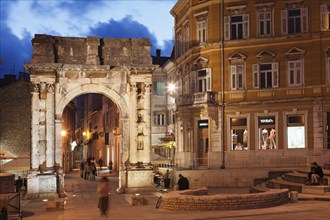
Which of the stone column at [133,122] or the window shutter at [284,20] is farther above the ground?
the window shutter at [284,20]

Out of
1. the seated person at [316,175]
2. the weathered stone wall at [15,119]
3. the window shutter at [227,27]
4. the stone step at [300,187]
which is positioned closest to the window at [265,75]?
the window shutter at [227,27]

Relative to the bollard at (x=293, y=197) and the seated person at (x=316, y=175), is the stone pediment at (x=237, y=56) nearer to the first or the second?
the seated person at (x=316, y=175)

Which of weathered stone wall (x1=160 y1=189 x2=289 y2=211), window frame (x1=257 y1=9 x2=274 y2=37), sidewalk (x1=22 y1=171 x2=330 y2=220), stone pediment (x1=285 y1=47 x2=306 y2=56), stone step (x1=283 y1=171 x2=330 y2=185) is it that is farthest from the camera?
window frame (x1=257 y1=9 x2=274 y2=37)

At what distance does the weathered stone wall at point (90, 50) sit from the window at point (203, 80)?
368 inches

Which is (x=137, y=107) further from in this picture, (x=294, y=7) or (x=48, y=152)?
(x=294, y=7)

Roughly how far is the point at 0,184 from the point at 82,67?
394 inches

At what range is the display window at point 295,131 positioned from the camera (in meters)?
39.6

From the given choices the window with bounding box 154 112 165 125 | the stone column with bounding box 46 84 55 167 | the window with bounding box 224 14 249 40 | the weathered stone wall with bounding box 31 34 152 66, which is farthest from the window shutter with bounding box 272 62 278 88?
the window with bounding box 154 112 165 125

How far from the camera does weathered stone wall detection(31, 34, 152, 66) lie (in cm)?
3222

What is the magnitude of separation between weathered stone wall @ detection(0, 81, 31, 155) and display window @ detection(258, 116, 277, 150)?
63.5 ft

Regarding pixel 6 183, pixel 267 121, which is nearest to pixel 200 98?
pixel 267 121

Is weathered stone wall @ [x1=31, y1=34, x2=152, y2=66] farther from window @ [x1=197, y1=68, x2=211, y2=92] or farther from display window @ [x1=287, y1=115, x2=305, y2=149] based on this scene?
display window @ [x1=287, y1=115, x2=305, y2=149]

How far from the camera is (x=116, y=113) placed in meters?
57.8

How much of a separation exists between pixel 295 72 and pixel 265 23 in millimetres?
4177
